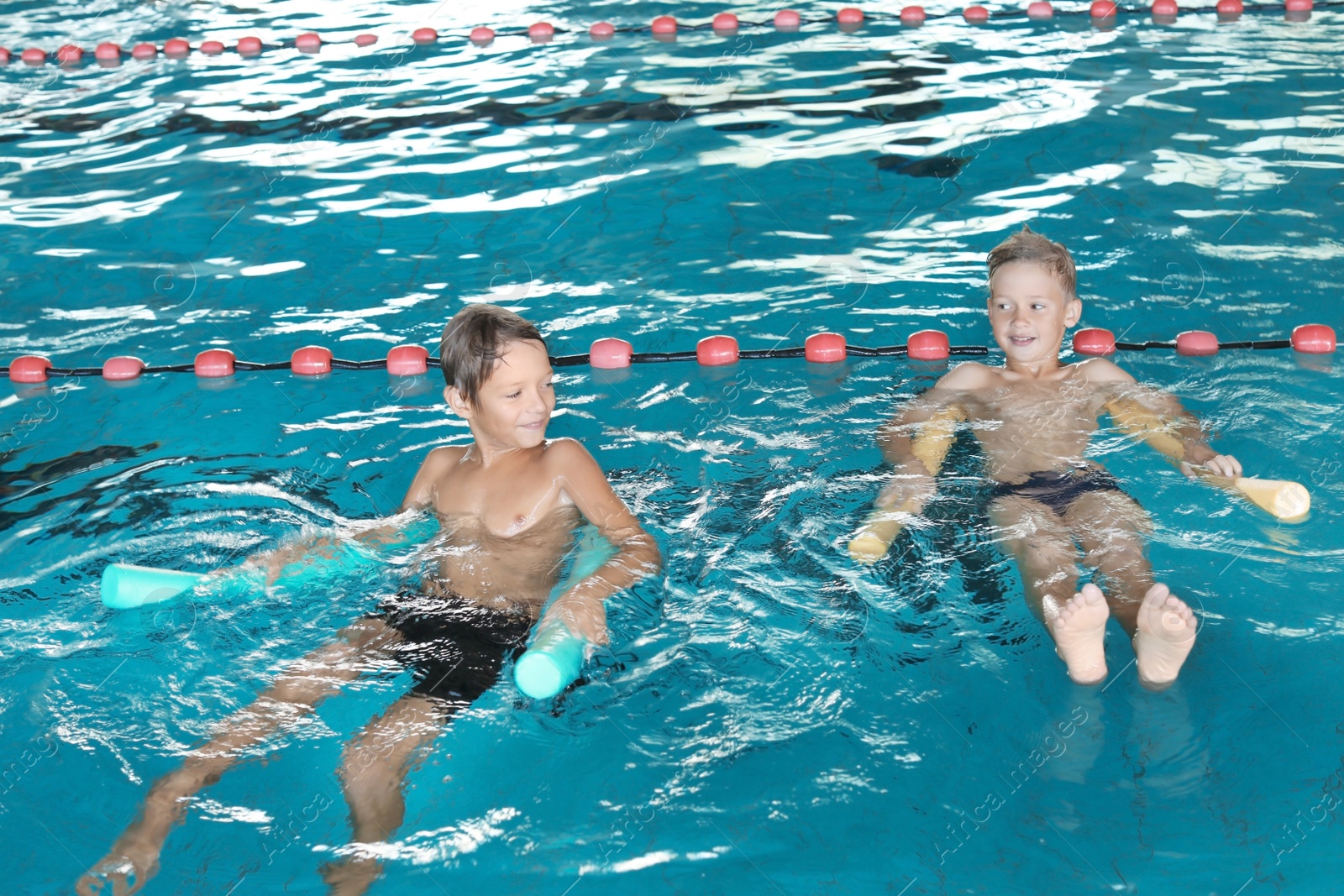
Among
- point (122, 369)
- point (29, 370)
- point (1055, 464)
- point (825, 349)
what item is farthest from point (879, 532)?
point (29, 370)

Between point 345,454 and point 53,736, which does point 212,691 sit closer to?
point 53,736

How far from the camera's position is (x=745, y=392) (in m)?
4.23

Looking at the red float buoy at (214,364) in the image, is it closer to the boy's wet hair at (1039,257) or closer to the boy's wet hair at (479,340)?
the boy's wet hair at (479,340)

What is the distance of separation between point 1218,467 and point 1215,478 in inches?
1.3

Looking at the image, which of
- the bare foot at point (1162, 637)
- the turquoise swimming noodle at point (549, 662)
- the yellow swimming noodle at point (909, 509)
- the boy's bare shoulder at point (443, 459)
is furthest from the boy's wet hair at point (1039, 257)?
the turquoise swimming noodle at point (549, 662)

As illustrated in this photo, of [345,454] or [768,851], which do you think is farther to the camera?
[345,454]

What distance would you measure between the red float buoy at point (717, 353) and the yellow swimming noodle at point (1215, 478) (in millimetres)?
1418

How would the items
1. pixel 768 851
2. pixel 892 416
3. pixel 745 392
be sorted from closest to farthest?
1. pixel 768 851
2. pixel 892 416
3. pixel 745 392

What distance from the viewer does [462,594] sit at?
2908 mm

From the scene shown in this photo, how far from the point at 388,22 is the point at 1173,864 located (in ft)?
31.0

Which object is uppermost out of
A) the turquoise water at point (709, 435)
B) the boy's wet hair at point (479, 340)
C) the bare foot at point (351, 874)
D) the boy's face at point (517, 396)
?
the boy's wet hair at point (479, 340)

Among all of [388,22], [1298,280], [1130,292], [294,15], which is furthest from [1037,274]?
[294,15]

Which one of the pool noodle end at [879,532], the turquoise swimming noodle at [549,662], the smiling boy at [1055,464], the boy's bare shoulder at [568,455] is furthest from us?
the boy's bare shoulder at [568,455]

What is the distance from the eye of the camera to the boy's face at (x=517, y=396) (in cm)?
304
